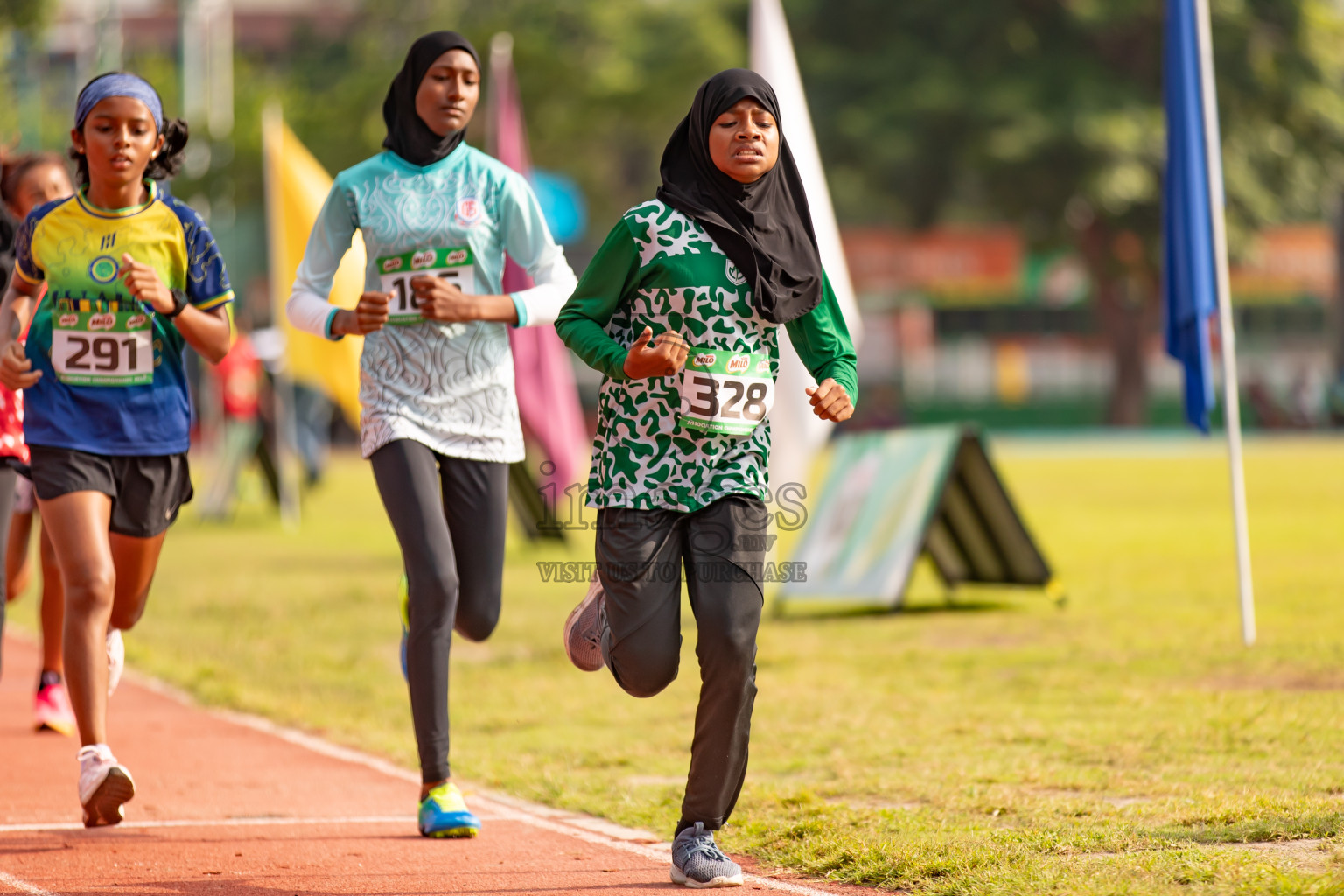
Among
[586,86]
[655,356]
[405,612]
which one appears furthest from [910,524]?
[586,86]

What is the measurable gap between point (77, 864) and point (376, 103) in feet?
133

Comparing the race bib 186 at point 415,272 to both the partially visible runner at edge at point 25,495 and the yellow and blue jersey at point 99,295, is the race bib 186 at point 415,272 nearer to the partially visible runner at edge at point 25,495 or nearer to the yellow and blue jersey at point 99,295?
the yellow and blue jersey at point 99,295

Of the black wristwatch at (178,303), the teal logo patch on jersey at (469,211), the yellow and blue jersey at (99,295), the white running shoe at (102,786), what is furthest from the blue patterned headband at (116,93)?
the white running shoe at (102,786)

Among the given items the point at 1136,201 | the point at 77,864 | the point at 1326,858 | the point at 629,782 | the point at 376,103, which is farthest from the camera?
the point at 376,103

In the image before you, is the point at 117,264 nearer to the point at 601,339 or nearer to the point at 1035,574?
the point at 601,339

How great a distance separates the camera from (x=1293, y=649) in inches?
351

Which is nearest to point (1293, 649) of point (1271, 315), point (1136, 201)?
point (1136, 201)

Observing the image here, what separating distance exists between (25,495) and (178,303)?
233cm

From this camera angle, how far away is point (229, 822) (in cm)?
569

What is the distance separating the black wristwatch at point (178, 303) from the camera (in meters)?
5.62

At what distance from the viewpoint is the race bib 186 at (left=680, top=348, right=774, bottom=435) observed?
185 inches

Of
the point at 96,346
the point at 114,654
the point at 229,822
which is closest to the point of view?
the point at 96,346

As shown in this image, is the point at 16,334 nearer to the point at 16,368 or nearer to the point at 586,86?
the point at 16,368

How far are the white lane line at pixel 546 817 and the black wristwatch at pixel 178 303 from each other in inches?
73.3
